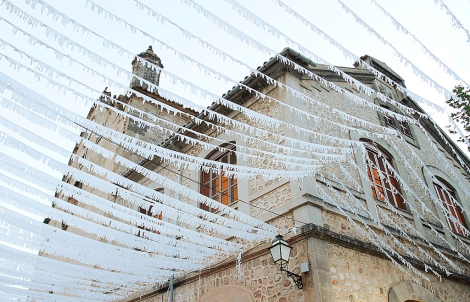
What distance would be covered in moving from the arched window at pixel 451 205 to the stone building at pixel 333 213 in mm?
34

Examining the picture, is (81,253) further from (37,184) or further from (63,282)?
(37,184)

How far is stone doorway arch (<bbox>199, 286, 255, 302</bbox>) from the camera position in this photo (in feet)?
18.2

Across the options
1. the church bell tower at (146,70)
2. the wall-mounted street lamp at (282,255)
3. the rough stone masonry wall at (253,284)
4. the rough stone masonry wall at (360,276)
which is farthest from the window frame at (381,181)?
the church bell tower at (146,70)

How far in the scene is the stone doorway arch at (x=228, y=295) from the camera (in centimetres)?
555

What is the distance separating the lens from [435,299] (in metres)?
6.14

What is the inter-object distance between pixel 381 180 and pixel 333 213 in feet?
6.67

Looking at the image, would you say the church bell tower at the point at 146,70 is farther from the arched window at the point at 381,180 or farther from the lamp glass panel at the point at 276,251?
the lamp glass panel at the point at 276,251

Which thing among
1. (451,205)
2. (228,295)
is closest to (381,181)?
(451,205)

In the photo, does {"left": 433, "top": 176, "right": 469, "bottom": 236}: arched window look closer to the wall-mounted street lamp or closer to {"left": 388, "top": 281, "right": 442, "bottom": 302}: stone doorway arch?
{"left": 388, "top": 281, "right": 442, "bottom": 302}: stone doorway arch

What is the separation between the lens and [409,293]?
5812 mm

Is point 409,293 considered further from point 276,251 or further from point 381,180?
point 276,251

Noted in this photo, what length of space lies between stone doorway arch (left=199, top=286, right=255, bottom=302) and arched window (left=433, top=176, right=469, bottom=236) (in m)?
5.05

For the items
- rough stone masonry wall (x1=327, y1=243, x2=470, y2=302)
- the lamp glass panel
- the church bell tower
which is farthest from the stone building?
the church bell tower

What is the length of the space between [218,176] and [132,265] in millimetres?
2269
